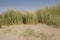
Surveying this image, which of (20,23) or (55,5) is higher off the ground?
(55,5)

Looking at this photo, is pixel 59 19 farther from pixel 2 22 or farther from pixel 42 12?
pixel 2 22

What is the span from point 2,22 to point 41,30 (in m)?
2.33

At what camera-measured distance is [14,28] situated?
33.3 feet

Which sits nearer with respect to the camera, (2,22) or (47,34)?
(47,34)

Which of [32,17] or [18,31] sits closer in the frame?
[18,31]

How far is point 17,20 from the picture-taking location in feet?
36.8

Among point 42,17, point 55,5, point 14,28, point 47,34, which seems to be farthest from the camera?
point 55,5

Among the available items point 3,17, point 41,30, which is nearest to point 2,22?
point 3,17

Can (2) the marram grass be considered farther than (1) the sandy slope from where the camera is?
Yes

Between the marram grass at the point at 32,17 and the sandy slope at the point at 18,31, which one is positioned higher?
the marram grass at the point at 32,17

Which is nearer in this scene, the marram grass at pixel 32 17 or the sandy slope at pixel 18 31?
the sandy slope at pixel 18 31

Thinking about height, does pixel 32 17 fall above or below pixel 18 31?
above

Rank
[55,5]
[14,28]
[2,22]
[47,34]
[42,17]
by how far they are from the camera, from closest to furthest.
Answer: [47,34] < [14,28] < [2,22] < [42,17] < [55,5]

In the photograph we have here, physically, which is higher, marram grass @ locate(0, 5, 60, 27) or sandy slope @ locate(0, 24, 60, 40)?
marram grass @ locate(0, 5, 60, 27)
